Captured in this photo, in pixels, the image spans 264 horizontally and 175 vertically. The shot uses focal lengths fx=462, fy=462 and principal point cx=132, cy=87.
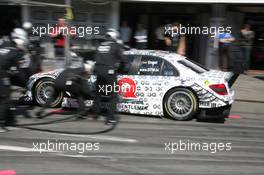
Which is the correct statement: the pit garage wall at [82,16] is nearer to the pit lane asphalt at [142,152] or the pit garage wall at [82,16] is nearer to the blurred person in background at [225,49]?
the blurred person in background at [225,49]

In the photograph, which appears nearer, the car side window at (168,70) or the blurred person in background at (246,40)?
the car side window at (168,70)

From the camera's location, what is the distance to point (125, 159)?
6641 millimetres

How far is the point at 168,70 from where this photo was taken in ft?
31.3

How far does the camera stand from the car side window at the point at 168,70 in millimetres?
9500

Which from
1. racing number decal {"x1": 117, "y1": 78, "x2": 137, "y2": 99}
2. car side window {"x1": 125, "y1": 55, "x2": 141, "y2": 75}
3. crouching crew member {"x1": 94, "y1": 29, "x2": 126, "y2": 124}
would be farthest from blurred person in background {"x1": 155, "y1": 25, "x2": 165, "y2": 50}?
crouching crew member {"x1": 94, "y1": 29, "x2": 126, "y2": 124}

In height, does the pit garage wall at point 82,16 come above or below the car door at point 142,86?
above

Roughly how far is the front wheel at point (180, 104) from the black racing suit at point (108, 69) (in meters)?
1.17

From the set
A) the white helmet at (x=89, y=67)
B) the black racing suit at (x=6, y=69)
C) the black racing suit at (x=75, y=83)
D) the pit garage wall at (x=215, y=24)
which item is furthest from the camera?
the pit garage wall at (x=215, y=24)

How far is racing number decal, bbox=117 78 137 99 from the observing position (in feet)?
31.3

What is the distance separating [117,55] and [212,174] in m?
3.69

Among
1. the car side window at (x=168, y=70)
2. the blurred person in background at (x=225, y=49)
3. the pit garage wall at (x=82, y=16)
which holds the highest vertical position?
the pit garage wall at (x=82, y=16)

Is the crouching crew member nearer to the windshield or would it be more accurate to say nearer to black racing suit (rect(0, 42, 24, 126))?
the windshield

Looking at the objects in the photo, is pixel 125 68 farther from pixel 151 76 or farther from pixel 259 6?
pixel 259 6

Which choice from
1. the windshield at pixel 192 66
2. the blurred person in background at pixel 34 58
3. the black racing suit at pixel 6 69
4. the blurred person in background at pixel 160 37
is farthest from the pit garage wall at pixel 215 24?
the black racing suit at pixel 6 69
